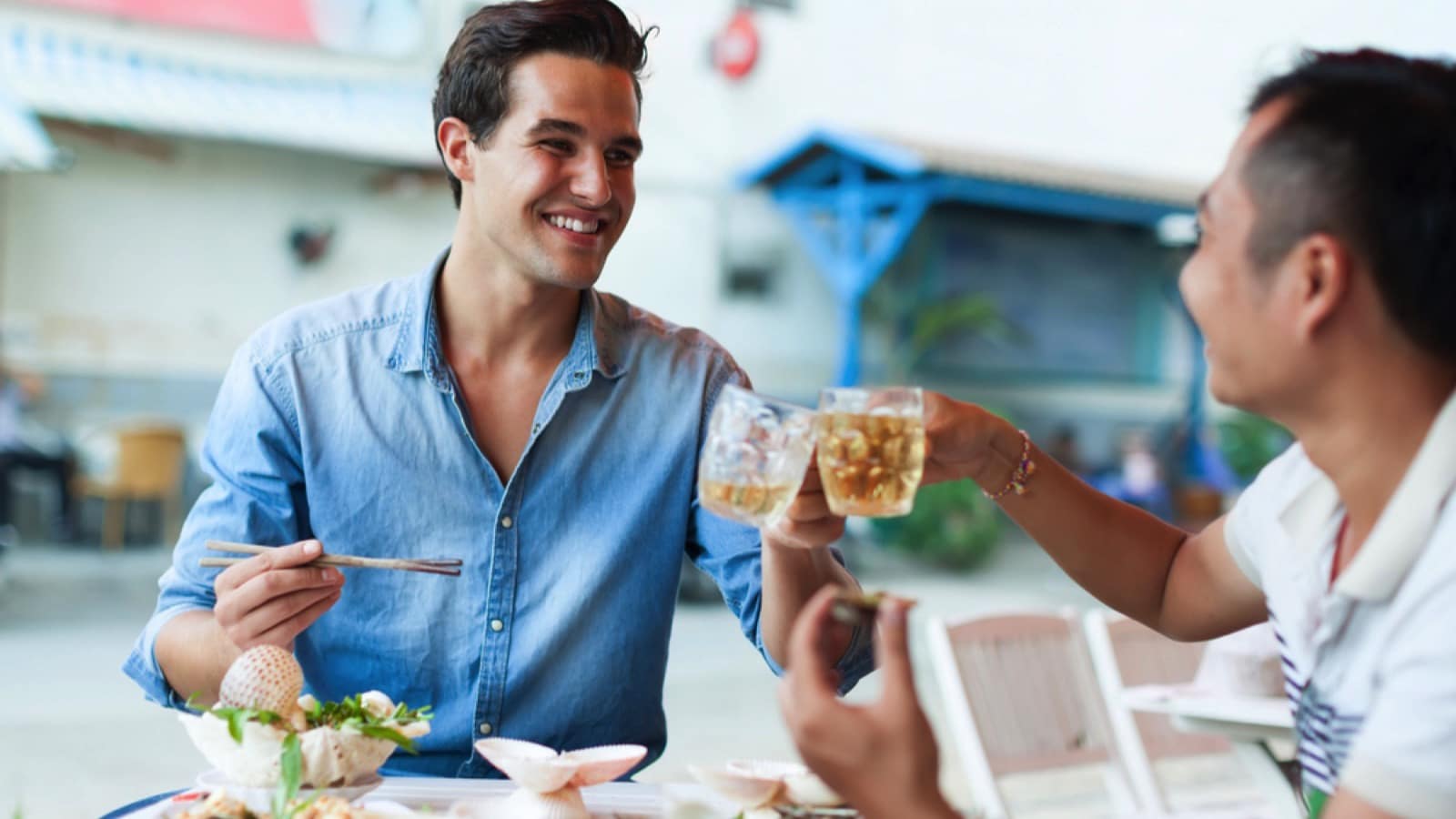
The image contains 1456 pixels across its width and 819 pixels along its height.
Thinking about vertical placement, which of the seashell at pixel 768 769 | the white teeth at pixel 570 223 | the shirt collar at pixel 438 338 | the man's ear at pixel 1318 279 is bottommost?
the seashell at pixel 768 769

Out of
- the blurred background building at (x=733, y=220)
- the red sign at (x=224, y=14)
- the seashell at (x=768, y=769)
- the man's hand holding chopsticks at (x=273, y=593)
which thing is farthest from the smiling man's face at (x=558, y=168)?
the red sign at (x=224, y=14)

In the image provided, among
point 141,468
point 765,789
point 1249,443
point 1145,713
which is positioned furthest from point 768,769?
point 1249,443

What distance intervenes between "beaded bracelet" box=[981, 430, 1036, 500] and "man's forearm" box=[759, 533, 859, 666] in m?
0.25

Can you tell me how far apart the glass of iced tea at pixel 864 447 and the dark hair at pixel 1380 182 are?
0.41 m

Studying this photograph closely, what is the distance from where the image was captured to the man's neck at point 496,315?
2.21 meters

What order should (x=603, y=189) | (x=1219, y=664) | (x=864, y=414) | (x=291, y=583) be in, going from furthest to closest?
(x=1219, y=664) → (x=603, y=189) → (x=291, y=583) → (x=864, y=414)

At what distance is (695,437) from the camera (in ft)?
7.22

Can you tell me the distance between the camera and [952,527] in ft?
35.1

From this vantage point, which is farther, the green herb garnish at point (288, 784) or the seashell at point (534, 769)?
the seashell at point (534, 769)

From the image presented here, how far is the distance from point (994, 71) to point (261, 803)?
44.9ft

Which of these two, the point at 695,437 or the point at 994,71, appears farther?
the point at 994,71

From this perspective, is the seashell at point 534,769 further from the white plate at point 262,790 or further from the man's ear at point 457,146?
the man's ear at point 457,146

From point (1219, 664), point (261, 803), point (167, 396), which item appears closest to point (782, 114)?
point (167, 396)

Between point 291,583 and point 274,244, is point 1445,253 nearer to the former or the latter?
point 291,583
